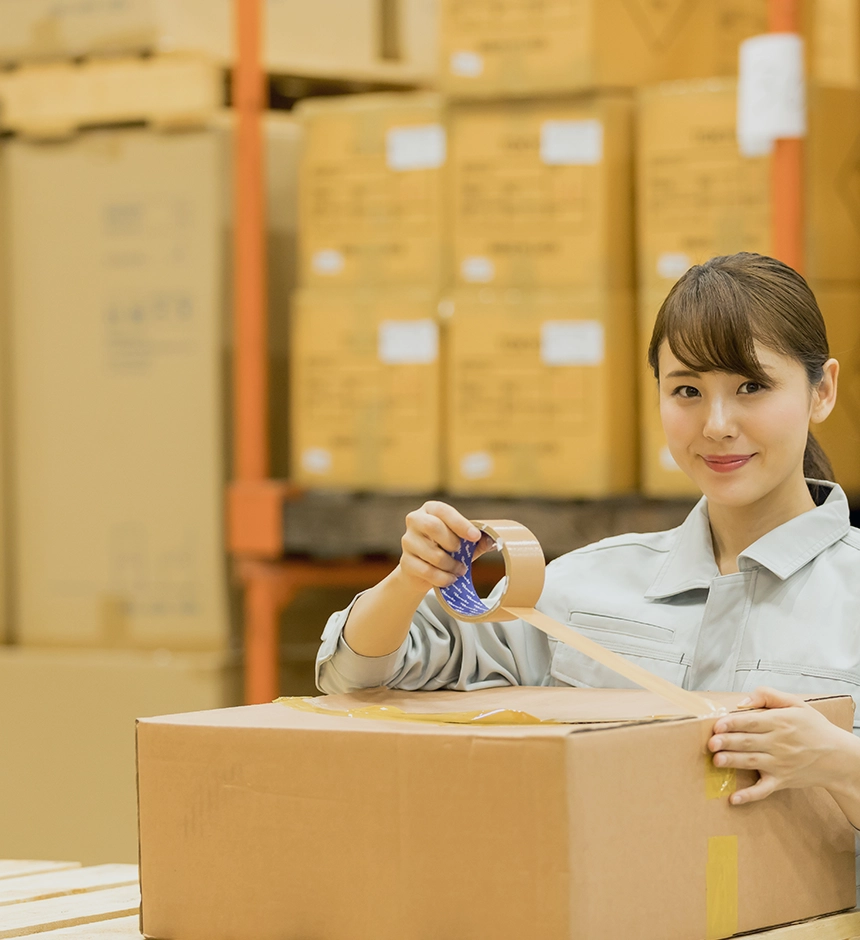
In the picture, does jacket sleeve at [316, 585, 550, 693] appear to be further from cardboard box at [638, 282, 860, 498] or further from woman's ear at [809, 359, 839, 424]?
cardboard box at [638, 282, 860, 498]

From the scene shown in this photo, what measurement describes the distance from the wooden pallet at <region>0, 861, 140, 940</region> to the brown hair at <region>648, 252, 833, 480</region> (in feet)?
2.88

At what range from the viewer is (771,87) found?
3062 millimetres

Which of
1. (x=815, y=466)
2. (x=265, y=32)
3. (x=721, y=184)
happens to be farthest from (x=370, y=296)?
(x=815, y=466)

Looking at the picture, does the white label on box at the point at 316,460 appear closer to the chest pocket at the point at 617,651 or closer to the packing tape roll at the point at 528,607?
the chest pocket at the point at 617,651

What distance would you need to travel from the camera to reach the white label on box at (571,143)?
3.35m

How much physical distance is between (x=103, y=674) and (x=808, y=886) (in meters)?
2.71

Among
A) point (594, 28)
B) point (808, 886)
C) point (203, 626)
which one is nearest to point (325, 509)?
point (203, 626)

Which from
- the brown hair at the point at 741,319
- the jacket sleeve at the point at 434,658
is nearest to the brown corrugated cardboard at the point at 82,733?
the jacket sleeve at the point at 434,658

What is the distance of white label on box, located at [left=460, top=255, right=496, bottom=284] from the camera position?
3.46 meters

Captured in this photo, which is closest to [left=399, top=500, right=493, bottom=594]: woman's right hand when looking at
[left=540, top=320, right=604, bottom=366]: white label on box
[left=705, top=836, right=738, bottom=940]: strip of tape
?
[left=705, top=836, right=738, bottom=940]: strip of tape

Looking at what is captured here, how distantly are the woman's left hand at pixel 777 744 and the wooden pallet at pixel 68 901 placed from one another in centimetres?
62

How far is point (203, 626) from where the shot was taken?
12.8ft

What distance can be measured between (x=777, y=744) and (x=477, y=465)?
2.11 m

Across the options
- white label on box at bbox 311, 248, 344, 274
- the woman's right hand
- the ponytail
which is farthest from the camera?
white label on box at bbox 311, 248, 344, 274
